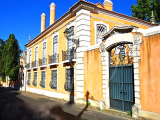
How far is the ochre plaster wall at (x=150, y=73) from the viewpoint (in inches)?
225

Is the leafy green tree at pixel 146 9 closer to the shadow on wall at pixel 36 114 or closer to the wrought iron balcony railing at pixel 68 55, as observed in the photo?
the wrought iron balcony railing at pixel 68 55

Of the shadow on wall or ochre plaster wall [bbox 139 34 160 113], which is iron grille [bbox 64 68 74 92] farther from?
ochre plaster wall [bbox 139 34 160 113]

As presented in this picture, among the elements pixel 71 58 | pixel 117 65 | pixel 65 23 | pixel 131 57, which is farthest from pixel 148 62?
pixel 65 23

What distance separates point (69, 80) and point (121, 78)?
16.2 feet

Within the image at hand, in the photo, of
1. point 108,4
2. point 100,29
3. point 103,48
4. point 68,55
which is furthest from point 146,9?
A: point 103,48

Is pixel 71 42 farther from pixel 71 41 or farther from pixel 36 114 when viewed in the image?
pixel 36 114

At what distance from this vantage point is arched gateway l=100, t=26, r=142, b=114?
6.48 meters

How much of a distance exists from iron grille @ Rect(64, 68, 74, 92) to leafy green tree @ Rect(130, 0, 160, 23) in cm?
1360

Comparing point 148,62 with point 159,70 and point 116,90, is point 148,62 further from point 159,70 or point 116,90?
point 116,90

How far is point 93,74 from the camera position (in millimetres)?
8875

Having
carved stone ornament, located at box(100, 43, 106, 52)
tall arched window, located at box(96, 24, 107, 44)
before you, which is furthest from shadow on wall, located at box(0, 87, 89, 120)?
tall arched window, located at box(96, 24, 107, 44)

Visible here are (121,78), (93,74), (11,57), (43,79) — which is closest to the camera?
(121,78)

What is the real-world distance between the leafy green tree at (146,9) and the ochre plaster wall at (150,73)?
14.7 m

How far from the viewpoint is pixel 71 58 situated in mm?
11031
